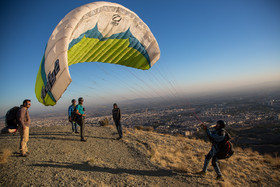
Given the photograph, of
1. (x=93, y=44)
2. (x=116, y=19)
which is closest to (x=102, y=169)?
(x=93, y=44)

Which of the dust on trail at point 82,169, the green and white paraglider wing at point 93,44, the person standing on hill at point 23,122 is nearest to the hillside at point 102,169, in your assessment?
the dust on trail at point 82,169

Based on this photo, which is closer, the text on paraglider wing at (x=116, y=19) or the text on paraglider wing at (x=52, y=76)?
the text on paraglider wing at (x=52, y=76)

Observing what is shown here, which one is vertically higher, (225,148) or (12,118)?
(12,118)

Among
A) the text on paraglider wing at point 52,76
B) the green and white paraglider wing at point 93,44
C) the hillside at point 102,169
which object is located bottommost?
the hillside at point 102,169

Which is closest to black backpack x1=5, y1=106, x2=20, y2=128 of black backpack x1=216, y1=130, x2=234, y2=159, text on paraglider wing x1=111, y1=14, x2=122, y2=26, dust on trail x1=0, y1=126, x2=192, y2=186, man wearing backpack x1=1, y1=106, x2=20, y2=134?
man wearing backpack x1=1, y1=106, x2=20, y2=134

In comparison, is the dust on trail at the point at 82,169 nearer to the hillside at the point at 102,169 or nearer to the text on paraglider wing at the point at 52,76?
the hillside at the point at 102,169

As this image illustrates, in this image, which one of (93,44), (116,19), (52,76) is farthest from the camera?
(93,44)

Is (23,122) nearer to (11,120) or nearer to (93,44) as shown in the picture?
(11,120)
